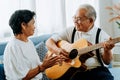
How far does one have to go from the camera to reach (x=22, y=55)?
2.04 meters

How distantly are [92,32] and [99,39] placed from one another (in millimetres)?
98

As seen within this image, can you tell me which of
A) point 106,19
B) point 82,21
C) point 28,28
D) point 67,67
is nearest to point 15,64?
point 28,28

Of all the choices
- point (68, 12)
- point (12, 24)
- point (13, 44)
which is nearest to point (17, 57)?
point (13, 44)

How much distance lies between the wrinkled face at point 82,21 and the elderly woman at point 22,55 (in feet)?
1.34

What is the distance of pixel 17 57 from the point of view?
200 centimetres

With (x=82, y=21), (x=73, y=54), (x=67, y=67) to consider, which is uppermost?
(x=82, y=21)

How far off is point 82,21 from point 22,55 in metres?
0.65

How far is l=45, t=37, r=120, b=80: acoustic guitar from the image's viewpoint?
2.24 meters

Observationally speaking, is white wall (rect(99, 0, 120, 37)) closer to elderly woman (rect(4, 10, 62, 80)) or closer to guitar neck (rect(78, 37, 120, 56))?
guitar neck (rect(78, 37, 120, 56))

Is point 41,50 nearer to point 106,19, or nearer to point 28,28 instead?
point 28,28

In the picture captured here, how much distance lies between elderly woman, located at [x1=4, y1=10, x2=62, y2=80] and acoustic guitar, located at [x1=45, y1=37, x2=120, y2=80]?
176 mm

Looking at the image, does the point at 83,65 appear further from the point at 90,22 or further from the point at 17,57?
the point at 17,57

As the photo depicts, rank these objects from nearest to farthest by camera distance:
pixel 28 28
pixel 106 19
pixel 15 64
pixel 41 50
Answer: pixel 15 64
pixel 28 28
pixel 41 50
pixel 106 19

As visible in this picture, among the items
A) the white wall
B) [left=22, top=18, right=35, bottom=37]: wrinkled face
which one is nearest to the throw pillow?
[left=22, top=18, right=35, bottom=37]: wrinkled face
